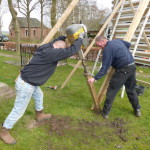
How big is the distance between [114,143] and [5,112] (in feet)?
8.16

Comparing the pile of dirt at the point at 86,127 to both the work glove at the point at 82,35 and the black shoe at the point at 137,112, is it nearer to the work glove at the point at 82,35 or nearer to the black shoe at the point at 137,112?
the black shoe at the point at 137,112

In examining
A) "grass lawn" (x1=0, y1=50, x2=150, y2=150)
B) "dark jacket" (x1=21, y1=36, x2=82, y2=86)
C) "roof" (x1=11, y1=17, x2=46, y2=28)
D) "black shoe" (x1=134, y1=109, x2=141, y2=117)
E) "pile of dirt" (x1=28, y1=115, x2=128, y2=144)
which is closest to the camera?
"dark jacket" (x1=21, y1=36, x2=82, y2=86)

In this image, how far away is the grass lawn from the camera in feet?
10.6

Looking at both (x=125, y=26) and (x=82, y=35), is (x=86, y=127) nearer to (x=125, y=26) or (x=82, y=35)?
(x=82, y=35)

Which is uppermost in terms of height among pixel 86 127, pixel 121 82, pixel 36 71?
pixel 36 71

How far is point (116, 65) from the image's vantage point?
3.90m

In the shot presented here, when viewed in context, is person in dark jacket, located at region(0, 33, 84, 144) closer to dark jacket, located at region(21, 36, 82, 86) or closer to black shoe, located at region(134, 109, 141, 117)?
dark jacket, located at region(21, 36, 82, 86)

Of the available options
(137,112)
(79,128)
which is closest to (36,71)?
(79,128)

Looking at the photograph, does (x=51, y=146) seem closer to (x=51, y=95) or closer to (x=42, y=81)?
(x=42, y=81)

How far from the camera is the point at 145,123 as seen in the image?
13.3 feet

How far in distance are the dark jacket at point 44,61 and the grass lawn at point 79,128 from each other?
108 cm

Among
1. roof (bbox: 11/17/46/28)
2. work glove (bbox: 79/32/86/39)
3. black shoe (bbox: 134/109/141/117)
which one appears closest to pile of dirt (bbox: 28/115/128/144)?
black shoe (bbox: 134/109/141/117)

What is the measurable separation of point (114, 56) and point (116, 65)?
246 mm

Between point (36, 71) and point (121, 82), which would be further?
point (121, 82)
